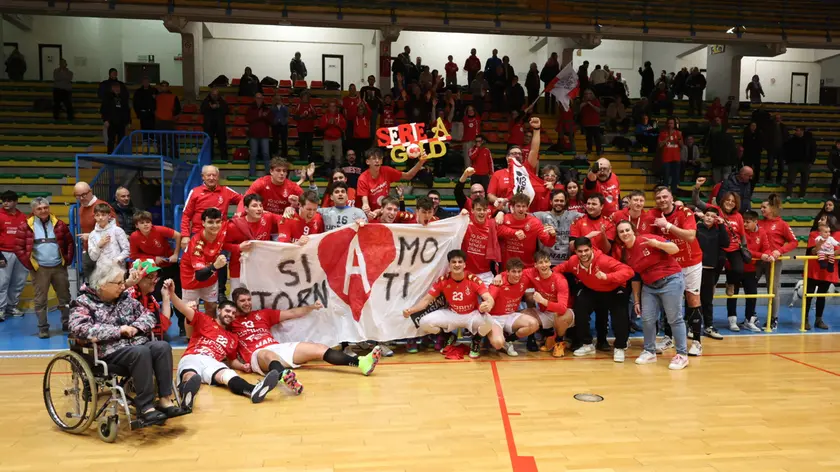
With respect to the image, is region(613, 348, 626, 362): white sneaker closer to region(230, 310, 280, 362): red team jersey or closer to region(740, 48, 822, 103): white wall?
region(230, 310, 280, 362): red team jersey

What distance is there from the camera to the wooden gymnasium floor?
4891 mm

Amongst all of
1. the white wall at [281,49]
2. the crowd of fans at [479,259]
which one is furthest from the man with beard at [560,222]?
the white wall at [281,49]

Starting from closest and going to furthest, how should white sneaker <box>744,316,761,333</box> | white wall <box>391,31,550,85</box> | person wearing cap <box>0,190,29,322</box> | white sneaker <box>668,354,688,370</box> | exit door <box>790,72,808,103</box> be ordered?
white sneaker <box>668,354,688,370</box>
person wearing cap <box>0,190,29,322</box>
white sneaker <box>744,316,761,333</box>
white wall <box>391,31,550,85</box>
exit door <box>790,72,808,103</box>

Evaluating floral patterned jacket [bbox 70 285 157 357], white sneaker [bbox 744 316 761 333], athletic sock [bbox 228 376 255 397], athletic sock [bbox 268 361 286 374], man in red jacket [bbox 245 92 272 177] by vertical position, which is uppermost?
man in red jacket [bbox 245 92 272 177]

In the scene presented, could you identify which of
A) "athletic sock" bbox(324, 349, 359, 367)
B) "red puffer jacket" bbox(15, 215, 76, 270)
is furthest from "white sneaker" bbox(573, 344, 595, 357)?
"red puffer jacket" bbox(15, 215, 76, 270)

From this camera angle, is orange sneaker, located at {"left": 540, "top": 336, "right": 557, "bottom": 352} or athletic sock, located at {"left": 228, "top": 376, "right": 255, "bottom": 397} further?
orange sneaker, located at {"left": 540, "top": 336, "right": 557, "bottom": 352}

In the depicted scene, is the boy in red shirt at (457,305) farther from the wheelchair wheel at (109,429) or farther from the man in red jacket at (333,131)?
the man in red jacket at (333,131)

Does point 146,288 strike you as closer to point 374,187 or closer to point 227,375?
point 227,375

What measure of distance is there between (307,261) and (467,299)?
186cm

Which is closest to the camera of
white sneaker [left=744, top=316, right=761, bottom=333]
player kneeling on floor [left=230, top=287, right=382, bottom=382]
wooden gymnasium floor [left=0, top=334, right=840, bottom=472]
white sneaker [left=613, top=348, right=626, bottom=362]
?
wooden gymnasium floor [left=0, top=334, right=840, bottom=472]

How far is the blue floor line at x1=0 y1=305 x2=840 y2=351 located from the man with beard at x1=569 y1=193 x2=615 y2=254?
1.61 metres

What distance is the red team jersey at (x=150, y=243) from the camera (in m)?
8.08

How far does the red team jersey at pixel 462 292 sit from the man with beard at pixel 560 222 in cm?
121

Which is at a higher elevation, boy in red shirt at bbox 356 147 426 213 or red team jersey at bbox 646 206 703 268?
boy in red shirt at bbox 356 147 426 213
